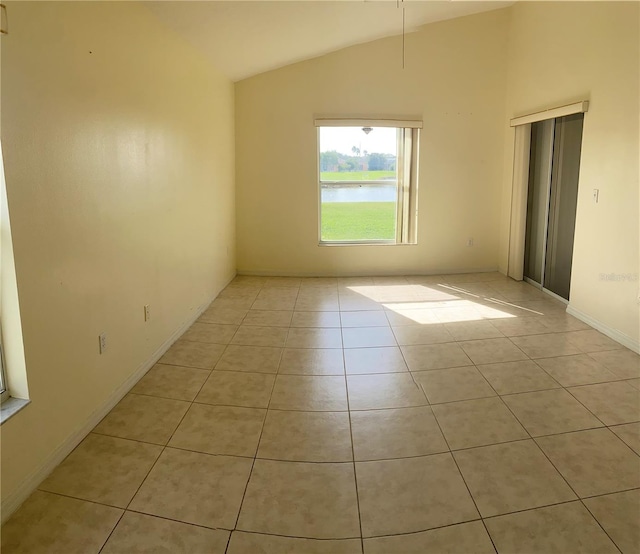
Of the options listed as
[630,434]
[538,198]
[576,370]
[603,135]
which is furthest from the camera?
[538,198]

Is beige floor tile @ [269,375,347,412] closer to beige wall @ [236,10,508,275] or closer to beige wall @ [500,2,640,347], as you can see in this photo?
beige wall @ [500,2,640,347]

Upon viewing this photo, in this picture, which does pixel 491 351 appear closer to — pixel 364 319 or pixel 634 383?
pixel 634 383

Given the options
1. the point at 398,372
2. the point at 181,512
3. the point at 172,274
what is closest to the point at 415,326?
the point at 398,372

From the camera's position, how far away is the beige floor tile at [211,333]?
3633mm

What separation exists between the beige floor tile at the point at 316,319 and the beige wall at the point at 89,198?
3.28 ft

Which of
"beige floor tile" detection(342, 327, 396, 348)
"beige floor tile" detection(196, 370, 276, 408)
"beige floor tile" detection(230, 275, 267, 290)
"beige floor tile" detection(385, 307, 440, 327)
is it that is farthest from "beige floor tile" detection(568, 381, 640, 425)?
"beige floor tile" detection(230, 275, 267, 290)

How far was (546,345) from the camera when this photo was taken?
344 centimetres

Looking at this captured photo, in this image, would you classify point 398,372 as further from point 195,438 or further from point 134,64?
point 134,64

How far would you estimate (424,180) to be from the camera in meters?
5.57

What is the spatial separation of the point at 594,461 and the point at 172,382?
2.35 meters

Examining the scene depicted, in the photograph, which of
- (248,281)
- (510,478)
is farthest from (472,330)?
(248,281)

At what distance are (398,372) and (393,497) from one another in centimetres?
122

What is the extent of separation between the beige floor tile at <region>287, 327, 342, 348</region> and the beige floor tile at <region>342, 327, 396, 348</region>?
0.23 feet

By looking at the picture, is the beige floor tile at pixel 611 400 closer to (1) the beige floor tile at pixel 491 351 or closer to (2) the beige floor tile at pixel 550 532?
(1) the beige floor tile at pixel 491 351
